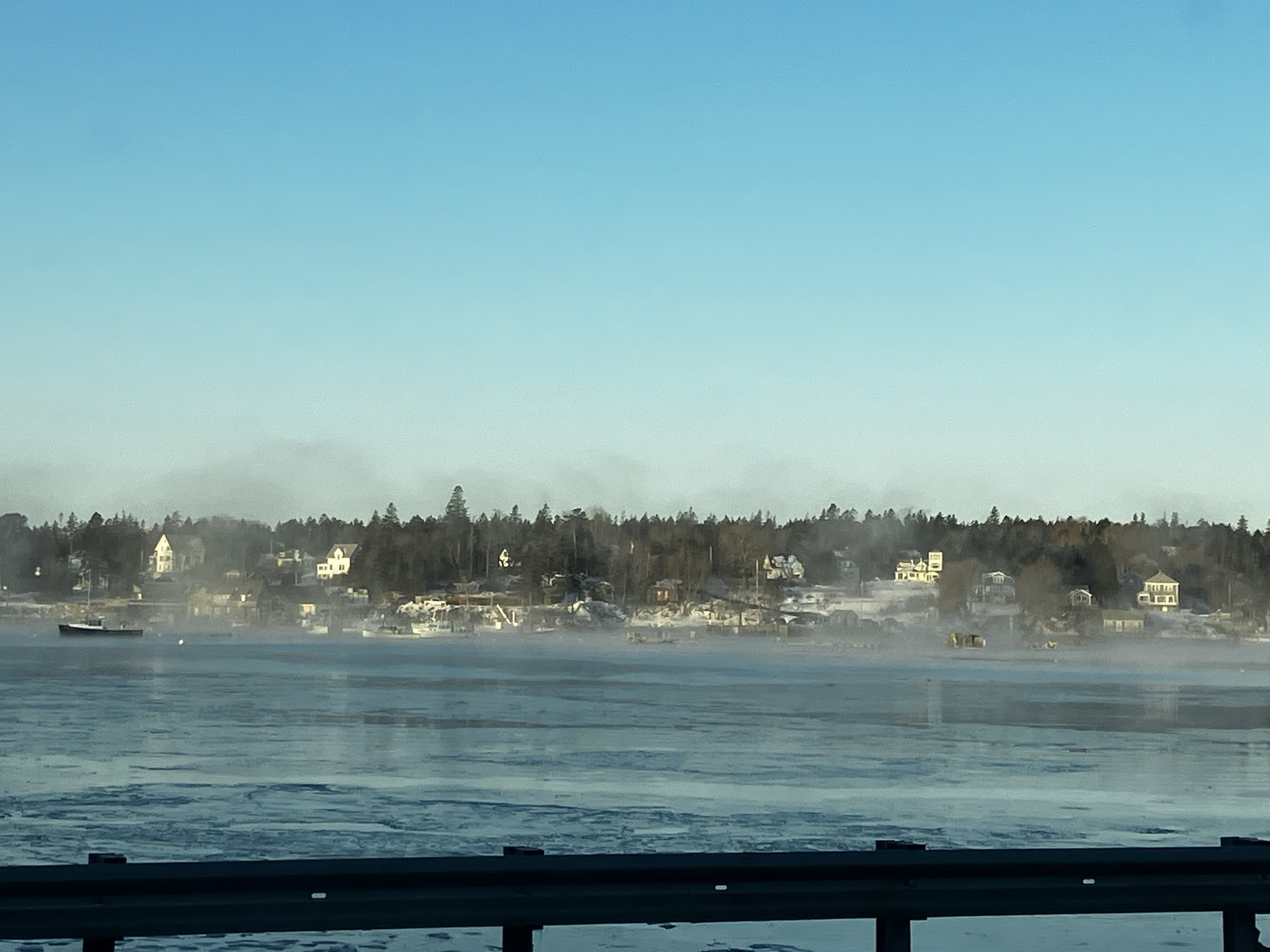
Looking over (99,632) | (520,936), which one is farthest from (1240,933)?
(99,632)

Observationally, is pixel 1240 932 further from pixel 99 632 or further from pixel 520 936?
pixel 99 632

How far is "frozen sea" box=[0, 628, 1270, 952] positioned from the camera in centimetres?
1344

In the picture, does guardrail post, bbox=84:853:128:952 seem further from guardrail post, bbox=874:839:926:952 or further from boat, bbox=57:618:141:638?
boat, bbox=57:618:141:638

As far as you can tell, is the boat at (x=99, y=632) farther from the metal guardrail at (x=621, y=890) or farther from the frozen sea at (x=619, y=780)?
the metal guardrail at (x=621, y=890)

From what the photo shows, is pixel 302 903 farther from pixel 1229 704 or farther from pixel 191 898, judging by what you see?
pixel 1229 704

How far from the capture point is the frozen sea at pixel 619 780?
13.4 m

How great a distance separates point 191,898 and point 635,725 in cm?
3402

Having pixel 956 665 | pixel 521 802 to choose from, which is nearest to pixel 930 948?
pixel 521 802

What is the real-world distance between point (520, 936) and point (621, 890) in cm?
52

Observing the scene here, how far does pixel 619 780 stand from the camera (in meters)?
25.4

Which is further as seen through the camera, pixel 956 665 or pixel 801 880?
pixel 956 665

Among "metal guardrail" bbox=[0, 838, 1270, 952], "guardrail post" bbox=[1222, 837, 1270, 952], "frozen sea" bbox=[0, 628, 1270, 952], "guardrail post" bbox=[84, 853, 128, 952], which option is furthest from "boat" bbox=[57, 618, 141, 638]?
"guardrail post" bbox=[1222, 837, 1270, 952]

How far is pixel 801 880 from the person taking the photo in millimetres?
7625

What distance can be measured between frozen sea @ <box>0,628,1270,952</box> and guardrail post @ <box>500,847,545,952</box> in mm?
4108
